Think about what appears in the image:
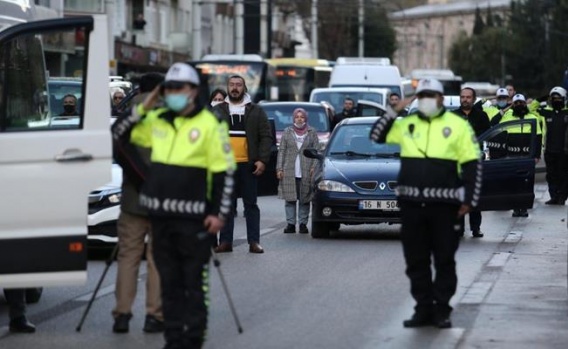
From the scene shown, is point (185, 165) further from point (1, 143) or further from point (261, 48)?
point (261, 48)

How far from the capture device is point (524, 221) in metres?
23.2

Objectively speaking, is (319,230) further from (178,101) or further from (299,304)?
(178,101)

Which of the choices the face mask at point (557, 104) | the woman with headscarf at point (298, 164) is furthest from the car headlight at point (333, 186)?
the face mask at point (557, 104)

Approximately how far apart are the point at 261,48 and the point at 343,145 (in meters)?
76.2

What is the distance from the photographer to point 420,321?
1166cm

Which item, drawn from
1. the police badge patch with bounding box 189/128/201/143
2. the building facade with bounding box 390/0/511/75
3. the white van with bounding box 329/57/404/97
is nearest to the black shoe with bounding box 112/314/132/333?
the police badge patch with bounding box 189/128/201/143

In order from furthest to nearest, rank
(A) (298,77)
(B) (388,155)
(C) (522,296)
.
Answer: (A) (298,77) → (B) (388,155) → (C) (522,296)

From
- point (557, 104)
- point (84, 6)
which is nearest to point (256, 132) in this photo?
point (557, 104)

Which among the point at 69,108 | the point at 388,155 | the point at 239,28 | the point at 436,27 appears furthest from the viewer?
the point at 436,27

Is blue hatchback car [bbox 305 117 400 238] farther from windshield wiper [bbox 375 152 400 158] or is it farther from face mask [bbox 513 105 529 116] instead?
face mask [bbox 513 105 529 116]

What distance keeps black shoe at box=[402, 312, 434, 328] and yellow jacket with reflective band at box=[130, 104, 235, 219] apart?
8.10 ft

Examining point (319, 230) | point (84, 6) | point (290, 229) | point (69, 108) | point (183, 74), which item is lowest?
point (290, 229)

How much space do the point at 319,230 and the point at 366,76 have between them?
90.5 feet

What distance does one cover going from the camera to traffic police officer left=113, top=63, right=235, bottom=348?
9617 millimetres
